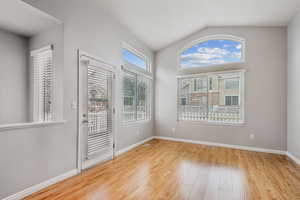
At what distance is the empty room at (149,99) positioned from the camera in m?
2.19

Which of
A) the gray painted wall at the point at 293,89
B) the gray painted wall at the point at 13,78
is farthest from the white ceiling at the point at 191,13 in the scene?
the gray painted wall at the point at 13,78

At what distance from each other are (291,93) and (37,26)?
18.4 ft

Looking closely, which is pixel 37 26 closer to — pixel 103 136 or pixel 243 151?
pixel 103 136

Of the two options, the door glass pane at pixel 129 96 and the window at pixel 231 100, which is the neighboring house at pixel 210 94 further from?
the door glass pane at pixel 129 96

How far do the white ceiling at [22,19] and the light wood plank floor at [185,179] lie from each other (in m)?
2.64

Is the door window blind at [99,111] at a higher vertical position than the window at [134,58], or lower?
lower

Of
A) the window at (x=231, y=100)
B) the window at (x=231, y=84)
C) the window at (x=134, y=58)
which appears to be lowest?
the window at (x=231, y=100)

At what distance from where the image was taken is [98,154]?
10.3 feet

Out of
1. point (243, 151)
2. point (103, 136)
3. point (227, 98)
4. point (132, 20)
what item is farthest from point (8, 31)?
point (243, 151)

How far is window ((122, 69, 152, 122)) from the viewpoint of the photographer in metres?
4.05

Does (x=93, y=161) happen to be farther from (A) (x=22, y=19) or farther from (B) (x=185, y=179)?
(A) (x=22, y=19)

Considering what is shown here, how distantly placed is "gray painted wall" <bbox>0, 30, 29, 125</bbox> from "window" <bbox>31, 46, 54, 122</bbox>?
1.10ft

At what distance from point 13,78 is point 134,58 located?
9.42 ft

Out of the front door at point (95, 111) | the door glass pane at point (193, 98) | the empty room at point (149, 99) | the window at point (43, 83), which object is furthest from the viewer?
the door glass pane at point (193, 98)
